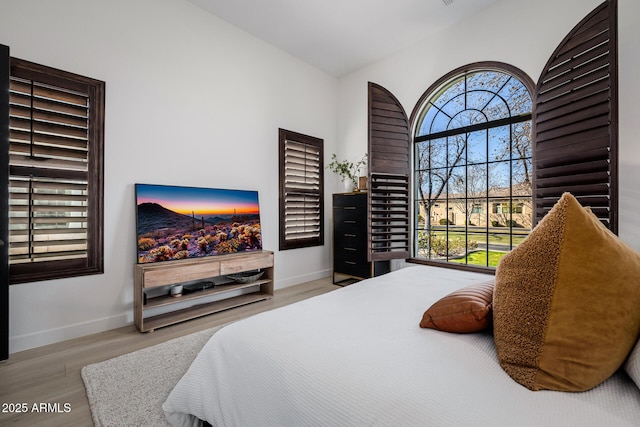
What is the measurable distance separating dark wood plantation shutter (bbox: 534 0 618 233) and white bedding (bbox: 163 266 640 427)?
1.67m

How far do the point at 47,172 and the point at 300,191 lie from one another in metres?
2.56

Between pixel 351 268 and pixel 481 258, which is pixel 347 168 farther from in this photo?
pixel 481 258

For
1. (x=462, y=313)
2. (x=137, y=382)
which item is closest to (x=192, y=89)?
(x=137, y=382)

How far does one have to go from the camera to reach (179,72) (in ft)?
9.51

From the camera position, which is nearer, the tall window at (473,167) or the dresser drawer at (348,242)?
the tall window at (473,167)

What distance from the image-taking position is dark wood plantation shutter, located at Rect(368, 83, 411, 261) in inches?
135

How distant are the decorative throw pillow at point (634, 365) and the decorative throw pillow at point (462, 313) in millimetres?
349

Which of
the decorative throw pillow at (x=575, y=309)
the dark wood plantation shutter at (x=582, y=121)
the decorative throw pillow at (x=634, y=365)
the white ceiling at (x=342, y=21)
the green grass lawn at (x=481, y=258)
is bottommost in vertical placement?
the green grass lawn at (x=481, y=258)

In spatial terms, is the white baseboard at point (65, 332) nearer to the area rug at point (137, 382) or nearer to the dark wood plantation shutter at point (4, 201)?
the dark wood plantation shutter at point (4, 201)

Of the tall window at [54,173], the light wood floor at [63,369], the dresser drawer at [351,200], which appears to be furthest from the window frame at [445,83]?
the tall window at [54,173]

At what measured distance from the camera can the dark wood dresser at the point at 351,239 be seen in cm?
364

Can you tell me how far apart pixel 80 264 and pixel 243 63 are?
8.88 feet

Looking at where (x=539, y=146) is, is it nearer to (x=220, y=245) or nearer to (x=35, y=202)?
(x=220, y=245)

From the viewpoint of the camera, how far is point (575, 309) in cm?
74
